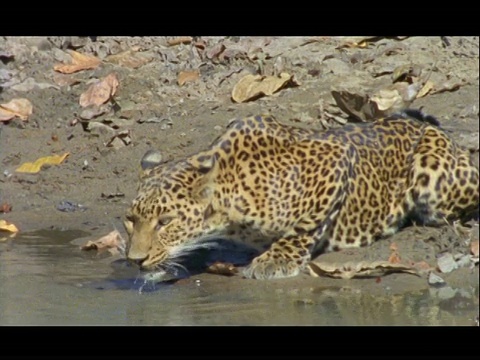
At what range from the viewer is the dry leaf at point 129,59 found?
1188cm

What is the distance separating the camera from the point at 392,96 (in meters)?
10.1

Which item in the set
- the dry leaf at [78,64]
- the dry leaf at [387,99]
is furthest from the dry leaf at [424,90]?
the dry leaf at [78,64]

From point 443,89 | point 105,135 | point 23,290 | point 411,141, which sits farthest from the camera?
point 105,135

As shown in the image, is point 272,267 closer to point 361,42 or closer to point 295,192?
point 295,192

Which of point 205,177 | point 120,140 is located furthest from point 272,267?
point 120,140

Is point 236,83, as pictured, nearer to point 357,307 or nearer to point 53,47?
point 53,47

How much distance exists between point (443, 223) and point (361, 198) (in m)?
0.54

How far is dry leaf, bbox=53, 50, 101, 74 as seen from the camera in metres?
11.9

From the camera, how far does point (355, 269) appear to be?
8312mm

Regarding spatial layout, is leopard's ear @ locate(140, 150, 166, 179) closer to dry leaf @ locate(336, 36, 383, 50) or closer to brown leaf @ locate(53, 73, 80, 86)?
dry leaf @ locate(336, 36, 383, 50)

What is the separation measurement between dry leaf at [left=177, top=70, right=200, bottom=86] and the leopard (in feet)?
8.28

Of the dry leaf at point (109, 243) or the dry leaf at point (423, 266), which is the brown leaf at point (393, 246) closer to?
the dry leaf at point (423, 266)

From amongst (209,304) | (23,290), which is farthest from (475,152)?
(23,290)

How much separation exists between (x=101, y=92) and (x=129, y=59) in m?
0.41
